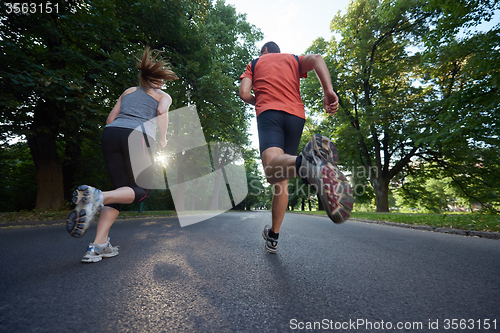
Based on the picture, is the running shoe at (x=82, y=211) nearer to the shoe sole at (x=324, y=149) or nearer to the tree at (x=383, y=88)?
the shoe sole at (x=324, y=149)

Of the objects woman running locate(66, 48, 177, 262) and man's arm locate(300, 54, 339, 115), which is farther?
man's arm locate(300, 54, 339, 115)

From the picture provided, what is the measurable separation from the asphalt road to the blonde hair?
75.9 inches

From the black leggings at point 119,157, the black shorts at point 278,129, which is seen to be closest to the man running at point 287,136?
the black shorts at point 278,129

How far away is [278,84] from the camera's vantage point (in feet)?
8.02

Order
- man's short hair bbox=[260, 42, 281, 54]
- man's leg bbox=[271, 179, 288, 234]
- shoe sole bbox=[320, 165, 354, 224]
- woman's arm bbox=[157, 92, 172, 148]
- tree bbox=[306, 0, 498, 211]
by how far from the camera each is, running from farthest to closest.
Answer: tree bbox=[306, 0, 498, 211] < man's short hair bbox=[260, 42, 281, 54] < woman's arm bbox=[157, 92, 172, 148] < man's leg bbox=[271, 179, 288, 234] < shoe sole bbox=[320, 165, 354, 224]

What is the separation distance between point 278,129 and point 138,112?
1.51 meters

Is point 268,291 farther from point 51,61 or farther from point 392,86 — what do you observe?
point 392,86

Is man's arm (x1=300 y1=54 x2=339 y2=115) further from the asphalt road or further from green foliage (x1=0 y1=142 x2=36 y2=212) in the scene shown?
green foliage (x1=0 y1=142 x2=36 y2=212)

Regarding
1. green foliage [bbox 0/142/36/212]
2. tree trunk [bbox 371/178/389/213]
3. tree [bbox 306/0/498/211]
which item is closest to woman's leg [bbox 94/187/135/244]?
tree [bbox 306/0/498/211]

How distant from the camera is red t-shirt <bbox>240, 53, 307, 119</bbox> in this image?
7.88 ft

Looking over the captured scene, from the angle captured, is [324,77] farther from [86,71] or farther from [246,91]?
[86,71]

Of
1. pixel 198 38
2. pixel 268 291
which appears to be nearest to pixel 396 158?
pixel 198 38

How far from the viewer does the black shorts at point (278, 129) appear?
2.29 meters

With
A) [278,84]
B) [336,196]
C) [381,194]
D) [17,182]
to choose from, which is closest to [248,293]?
[336,196]
